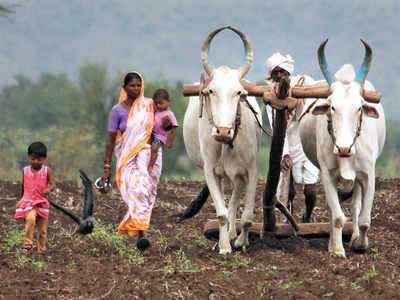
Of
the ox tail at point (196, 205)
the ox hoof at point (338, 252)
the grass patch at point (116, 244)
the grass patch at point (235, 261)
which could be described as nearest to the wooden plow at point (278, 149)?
the ox hoof at point (338, 252)

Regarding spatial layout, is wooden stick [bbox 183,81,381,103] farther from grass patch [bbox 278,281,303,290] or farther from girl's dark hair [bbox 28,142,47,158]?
grass patch [bbox 278,281,303,290]

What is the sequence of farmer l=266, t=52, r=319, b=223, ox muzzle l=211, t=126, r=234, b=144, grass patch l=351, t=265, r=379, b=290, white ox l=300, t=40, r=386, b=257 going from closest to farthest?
1. grass patch l=351, t=265, r=379, b=290
2. ox muzzle l=211, t=126, r=234, b=144
3. white ox l=300, t=40, r=386, b=257
4. farmer l=266, t=52, r=319, b=223

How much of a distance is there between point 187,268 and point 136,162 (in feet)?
5.71

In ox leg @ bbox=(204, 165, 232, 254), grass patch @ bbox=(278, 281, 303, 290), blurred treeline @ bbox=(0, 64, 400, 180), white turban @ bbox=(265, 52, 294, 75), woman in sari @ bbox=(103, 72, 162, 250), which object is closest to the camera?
grass patch @ bbox=(278, 281, 303, 290)

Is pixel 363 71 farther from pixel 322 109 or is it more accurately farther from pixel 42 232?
pixel 42 232

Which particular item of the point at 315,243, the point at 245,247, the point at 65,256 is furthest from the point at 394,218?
the point at 65,256

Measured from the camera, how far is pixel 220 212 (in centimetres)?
1083

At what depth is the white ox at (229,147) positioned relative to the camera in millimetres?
10484

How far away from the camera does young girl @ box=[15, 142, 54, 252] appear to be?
412 inches

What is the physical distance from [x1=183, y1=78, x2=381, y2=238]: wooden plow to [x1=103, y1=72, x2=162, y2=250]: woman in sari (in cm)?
43

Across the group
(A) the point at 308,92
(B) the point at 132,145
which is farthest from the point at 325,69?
(B) the point at 132,145

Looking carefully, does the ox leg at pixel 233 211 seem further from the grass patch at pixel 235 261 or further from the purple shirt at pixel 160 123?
the purple shirt at pixel 160 123

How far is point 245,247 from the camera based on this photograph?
36.1 feet

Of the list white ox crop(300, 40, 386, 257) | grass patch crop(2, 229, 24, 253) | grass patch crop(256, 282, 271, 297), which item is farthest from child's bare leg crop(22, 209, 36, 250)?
white ox crop(300, 40, 386, 257)
